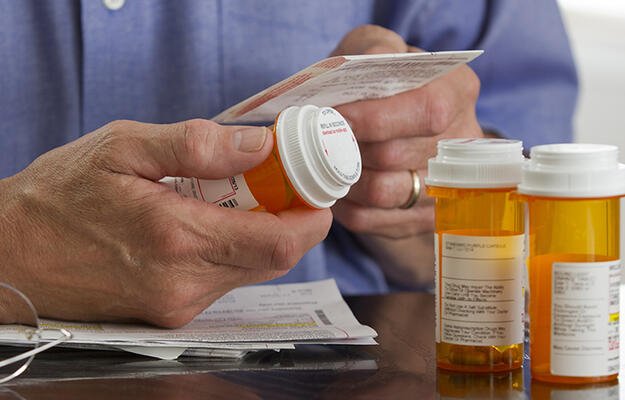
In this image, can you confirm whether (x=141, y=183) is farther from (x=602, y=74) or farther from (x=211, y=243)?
(x=602, y=74)

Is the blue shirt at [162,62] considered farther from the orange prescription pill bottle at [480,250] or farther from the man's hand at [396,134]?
the orange prescription pill bottle at [480,250]

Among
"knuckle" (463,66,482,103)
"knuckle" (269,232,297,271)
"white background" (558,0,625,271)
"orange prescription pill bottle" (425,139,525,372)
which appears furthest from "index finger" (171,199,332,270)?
"white background" (558,0,625,271)

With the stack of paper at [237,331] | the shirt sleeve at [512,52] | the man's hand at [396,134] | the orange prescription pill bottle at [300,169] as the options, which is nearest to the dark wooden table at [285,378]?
the stack of paper at [237,331]

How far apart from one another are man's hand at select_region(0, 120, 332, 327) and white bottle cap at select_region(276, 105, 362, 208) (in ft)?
0.06

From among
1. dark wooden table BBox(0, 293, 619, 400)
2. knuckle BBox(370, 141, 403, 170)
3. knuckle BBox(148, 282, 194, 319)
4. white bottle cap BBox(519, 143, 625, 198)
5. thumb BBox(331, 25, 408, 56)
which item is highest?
thumb BBox(331, 25, 408, 56)

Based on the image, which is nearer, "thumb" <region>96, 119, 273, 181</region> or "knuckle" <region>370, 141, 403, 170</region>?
"thumb" <region>96, 119, 273, 181</region>

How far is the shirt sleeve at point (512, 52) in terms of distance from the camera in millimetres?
1280

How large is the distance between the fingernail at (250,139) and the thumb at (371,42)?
1.10 feet

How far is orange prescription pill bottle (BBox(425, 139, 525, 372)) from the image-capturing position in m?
0.66

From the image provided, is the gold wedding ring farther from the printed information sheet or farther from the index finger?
the index finger

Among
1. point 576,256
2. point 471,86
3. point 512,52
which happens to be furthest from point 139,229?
point 512,52

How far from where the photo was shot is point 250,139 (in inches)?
26.8

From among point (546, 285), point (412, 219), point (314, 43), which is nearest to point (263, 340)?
point (546, 285)

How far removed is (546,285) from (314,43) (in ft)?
2.11
